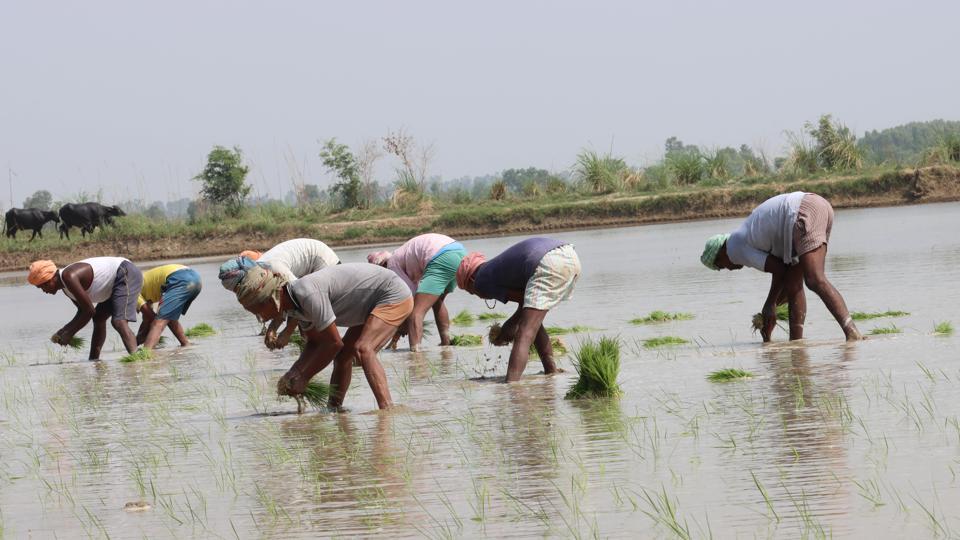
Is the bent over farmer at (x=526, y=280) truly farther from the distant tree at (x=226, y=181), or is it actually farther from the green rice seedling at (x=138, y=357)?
the distant tree at (x=226, y=181)

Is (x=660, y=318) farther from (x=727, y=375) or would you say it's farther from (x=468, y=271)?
(x=727, y=375)

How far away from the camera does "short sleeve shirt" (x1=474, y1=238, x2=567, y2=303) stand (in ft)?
33.3

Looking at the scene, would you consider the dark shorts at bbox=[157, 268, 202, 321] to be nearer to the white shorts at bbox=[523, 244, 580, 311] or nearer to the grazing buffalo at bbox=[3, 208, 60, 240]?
the white shorts at bbox=[523, 244, 580, 311]

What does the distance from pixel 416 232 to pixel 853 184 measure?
12.5m

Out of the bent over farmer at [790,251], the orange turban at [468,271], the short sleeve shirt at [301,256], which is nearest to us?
the orange turban at [468,271]

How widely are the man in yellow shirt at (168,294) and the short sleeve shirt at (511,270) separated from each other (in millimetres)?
6037

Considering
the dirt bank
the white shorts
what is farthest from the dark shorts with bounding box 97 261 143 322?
the dirt bank

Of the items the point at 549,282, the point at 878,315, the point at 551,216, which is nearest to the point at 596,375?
the point at 549,282

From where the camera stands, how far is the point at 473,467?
7172 mm

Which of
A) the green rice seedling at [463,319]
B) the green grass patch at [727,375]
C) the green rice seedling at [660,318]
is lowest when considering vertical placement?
the green rice seedling at [463,319]

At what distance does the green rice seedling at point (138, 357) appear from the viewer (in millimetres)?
Answer: 14539

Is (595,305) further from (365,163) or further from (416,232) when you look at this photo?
(365,163)

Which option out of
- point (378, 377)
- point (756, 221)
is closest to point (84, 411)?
point (378, 377)

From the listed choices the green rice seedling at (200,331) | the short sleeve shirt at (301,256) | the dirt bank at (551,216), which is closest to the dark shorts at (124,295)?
the green rice seedling at (200,331)
